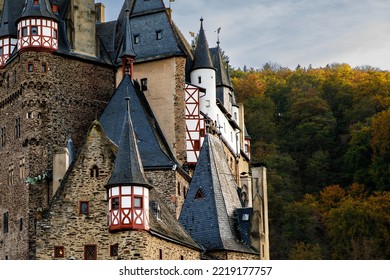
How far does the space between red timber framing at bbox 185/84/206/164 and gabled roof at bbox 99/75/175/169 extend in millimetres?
1524

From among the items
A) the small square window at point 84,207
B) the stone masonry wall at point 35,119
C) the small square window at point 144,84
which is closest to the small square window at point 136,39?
the stone masonry wall at point 35,119

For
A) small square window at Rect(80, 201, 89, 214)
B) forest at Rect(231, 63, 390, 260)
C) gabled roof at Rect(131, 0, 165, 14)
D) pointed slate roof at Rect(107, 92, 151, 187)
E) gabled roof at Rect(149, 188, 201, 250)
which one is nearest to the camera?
pointed slate roof at Rect(107, 92, 151, 187)

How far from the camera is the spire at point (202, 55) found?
58.4 m

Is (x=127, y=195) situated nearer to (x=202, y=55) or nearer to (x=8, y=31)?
(x=8, y=31)

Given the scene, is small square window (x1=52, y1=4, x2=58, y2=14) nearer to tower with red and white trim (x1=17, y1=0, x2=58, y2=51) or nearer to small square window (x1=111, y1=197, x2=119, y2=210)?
tower with red and white trim (x1=17, y1=0, x2=58, y2=51)

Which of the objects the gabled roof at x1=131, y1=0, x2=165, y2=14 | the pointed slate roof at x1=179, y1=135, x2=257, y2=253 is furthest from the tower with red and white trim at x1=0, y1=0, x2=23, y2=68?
the pointed slate roof at x1=179, y1=135, x2=257, y2=253

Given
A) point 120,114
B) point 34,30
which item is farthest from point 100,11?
point 120,114

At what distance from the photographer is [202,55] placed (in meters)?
58.5

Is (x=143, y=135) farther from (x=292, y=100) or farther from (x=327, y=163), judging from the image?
(x=292, y=100)

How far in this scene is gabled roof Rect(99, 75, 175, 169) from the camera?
50469 millimetres

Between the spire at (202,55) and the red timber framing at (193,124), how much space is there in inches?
103

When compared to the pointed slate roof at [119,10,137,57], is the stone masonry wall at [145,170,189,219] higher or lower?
lower

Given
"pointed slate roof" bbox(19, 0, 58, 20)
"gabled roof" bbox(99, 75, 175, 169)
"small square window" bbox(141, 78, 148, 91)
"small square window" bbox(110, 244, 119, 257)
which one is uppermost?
"pointed slate roof" bbox(19, 0, 58, 20)

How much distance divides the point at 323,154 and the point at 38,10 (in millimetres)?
30949
